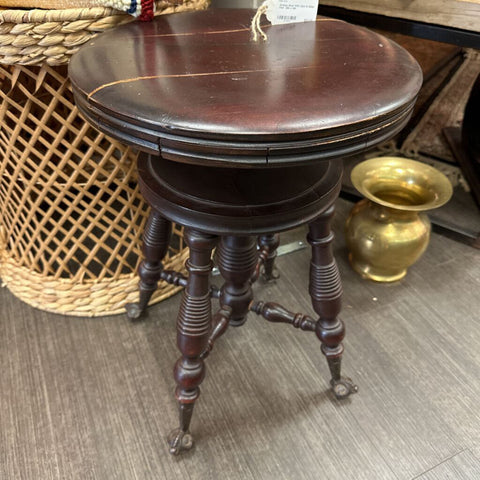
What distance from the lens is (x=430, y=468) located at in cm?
82

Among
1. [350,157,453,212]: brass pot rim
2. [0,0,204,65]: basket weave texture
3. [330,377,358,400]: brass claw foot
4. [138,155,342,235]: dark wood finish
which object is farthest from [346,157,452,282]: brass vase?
[0,0,204,65]: basket weave texture

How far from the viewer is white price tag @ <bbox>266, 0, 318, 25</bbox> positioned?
0.74 m

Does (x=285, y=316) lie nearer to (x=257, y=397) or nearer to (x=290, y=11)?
(x=257, y=397)

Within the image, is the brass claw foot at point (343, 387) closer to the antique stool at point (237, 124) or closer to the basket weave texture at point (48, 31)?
the antique stool at point (237, 124)

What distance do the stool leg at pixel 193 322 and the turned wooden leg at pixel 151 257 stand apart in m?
0.18

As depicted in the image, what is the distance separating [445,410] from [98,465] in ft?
2.23

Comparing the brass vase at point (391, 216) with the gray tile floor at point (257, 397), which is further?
the brass vase at point (391, 216)

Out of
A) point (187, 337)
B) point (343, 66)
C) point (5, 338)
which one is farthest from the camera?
point (5, 338)

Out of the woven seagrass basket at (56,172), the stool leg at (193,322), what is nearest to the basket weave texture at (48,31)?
the woven seagrass basket at (56,172)

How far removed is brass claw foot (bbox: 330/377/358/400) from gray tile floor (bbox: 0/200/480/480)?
19mm

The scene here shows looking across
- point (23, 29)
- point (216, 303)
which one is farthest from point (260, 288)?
point (23, 29)

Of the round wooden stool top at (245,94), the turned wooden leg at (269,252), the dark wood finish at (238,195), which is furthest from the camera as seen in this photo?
the turned wooden leg at (269,252)

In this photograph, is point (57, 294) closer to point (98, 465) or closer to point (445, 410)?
point (98, 465)

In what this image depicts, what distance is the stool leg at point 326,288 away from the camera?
76 cm
